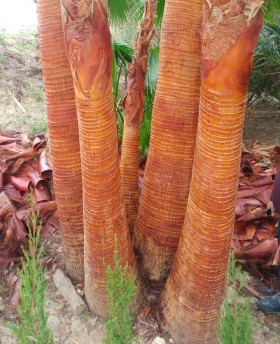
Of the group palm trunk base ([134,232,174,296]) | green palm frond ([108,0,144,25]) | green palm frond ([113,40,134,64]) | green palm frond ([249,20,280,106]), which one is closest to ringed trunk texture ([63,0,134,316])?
palm trunk base ([134,232,174,296])

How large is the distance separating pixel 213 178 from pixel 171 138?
0.44 metres

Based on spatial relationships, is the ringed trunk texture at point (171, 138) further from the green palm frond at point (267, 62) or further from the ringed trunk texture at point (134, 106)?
the green palm frond at point (267, 62)

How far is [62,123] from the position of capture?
247 centimetres

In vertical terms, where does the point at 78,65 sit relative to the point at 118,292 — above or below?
above

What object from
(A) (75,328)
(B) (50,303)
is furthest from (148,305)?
(B) (50,303)

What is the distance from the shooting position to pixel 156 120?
2.39m

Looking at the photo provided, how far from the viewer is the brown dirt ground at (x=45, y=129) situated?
268 centimetres

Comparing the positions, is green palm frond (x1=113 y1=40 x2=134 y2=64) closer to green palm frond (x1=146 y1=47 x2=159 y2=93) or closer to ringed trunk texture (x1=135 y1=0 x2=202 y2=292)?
green palm frond (x1=146 y1=47 x2=159 y2=93)

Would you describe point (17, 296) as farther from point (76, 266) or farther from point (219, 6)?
point (219, 6)

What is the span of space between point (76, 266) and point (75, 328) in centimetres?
43

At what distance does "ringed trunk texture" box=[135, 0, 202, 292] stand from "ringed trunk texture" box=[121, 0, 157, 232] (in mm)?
309

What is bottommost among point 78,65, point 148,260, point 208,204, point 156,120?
point 148,260

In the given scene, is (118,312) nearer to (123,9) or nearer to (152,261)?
(152,261)

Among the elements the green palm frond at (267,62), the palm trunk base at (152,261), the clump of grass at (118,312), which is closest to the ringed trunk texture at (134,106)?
the palm trunk base at (152,261)
